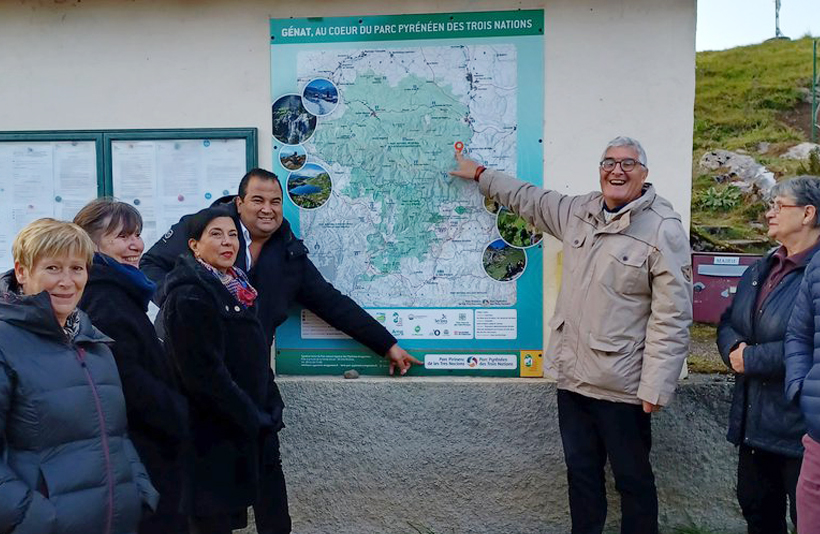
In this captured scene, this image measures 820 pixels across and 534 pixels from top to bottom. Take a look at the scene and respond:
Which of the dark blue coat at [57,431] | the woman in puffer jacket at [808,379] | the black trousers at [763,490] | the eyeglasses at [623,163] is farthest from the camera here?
the eyeglasses at [623,163]

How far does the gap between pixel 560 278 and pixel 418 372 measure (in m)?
0.92

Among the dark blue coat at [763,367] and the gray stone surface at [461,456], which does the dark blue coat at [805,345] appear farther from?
the gray stone surface at [461,456]

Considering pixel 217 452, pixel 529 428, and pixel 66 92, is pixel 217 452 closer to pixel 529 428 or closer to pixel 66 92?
pixel 529 428

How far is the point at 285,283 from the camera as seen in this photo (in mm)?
4086

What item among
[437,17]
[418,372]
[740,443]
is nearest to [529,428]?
[418,372]

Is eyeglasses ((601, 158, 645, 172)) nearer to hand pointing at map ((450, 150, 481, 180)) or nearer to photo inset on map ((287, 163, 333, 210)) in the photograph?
hand pointing at map ((450, 150, 481, 180))

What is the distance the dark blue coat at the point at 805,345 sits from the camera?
9.76 feet

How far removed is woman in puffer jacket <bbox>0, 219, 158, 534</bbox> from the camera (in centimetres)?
234

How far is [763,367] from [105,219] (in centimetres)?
275

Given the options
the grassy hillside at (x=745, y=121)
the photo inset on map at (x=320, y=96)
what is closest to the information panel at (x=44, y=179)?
the photo inset on map at (x=320, y=96)

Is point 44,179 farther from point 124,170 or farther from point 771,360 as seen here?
point 771,360

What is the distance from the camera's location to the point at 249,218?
389cm

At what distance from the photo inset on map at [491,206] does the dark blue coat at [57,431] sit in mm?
2290

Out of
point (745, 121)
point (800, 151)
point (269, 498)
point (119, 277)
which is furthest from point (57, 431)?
point (745, 121)
